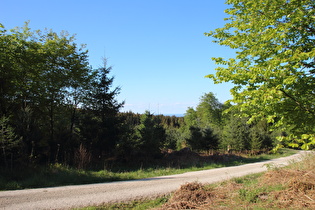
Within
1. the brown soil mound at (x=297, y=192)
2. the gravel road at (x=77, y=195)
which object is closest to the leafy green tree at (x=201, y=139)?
the gravel road at (x=77, y=195)

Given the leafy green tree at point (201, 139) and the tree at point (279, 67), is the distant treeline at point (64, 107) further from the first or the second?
the tree at point (279, 67)

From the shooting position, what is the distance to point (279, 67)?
543 cm

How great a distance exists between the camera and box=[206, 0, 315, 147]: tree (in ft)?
17.2

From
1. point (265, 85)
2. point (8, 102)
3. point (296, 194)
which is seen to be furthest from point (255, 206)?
point (8, 102)

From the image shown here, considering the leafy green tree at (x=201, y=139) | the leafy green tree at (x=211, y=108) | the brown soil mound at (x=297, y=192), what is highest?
the leafy green tree at (x=211, y=108)

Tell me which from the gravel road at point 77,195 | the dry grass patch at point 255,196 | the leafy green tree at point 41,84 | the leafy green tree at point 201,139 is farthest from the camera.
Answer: the leafy green tree at point 201,139

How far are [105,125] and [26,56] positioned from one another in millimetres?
7141

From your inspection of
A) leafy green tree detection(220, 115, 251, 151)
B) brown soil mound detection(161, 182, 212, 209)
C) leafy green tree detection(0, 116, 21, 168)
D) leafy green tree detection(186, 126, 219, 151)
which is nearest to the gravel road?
brown soil mound detection(161, 182, 212, 209)

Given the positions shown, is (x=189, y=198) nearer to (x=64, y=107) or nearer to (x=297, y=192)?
(x=297, y=192)

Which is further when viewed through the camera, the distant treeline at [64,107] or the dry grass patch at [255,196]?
the distant treeline at [64,107]

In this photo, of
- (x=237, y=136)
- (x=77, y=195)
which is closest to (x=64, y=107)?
(x=77, y=195)

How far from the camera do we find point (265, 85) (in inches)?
215

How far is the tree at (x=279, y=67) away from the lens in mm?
5242

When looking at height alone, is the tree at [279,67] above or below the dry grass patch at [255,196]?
above
